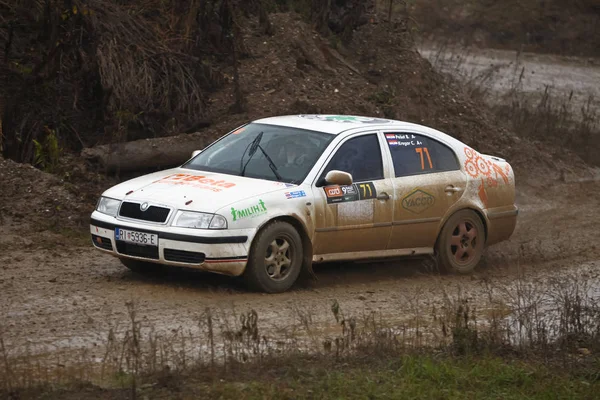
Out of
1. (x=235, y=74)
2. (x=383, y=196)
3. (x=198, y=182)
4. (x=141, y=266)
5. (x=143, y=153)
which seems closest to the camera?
(x=198, y=182)

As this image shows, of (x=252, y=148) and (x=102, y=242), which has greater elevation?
Answer: (x=252, y=148)

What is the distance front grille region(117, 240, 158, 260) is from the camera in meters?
8.80

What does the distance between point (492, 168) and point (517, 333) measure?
11.0 feet

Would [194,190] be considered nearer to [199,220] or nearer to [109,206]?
[199,220]

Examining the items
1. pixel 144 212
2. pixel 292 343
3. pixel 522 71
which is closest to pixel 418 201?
pixel 144 212

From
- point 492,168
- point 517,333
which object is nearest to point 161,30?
point 492,168

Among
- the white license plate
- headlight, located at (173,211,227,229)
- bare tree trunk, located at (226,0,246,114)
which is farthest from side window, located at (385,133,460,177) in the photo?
bare tree trunk, located at (226,0,246,114)

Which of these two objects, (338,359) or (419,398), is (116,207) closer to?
(338,359)

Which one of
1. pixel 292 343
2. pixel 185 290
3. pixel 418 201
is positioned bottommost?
pixel 185 290

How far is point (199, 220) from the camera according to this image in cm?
869

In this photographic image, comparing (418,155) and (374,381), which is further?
(418,155)

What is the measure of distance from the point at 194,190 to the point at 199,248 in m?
0.62

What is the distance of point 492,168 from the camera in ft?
36.7

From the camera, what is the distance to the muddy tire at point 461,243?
10.6m
